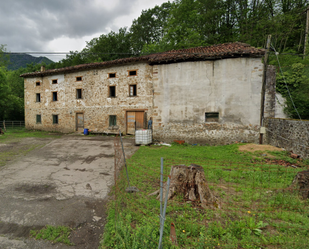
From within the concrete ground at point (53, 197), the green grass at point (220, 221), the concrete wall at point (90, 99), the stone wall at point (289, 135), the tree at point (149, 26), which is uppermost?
the tree at point (149, 26)

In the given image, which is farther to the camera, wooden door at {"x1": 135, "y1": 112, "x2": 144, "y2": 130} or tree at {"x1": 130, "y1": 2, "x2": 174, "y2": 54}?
tree at {"x1": 130, "y1": 2, "x2": 174, "y2": 54}

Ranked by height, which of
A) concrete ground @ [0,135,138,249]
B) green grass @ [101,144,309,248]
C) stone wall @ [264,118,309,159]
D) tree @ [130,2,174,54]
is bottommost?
concrete ground @ [0,135,138,249]

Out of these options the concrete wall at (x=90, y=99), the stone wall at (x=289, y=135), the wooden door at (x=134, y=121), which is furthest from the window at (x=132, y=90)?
the stone wall at (x=289, y=135)

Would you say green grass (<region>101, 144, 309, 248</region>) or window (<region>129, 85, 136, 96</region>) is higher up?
window (<region>129, 85, 136, 96</region>)

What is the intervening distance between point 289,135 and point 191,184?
6868mm

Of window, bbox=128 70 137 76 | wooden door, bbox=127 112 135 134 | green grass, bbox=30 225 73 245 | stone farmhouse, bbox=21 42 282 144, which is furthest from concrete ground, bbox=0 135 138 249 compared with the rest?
window, bbox=128 70 137 76

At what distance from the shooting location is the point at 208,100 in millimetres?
10445

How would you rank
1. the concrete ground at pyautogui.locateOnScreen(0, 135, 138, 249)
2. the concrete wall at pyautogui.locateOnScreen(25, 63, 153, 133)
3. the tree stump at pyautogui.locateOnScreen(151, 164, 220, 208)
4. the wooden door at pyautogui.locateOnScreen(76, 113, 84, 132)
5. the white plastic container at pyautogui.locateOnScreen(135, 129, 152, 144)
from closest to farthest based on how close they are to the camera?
the concrete ground at pyautogui.locateOnScreen(0, 135, 138, 249) < the tree stump at pyautogui.locateOnScreen(151, 164, 220, 208) < the white plastic container at pyautogui.locateOnScreen(135, 129, 152, 144) < the concrete wall at pyautogui.locateOnScreen(25, 63, 153, 133) < the wooden door at pyautogui.locateOnScreen(76, 113, 84, 132)

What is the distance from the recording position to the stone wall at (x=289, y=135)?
6.32 m

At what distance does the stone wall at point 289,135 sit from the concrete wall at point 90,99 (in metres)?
8.43

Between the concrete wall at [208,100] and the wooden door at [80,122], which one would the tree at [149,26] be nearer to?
the wooden door at [80,122]

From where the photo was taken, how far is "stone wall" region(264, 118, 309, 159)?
632 cm

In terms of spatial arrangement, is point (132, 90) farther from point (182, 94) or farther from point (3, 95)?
point (3, 95)

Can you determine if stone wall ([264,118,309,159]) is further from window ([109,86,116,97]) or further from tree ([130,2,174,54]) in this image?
tree ([130,2,174,54])
